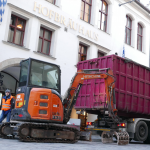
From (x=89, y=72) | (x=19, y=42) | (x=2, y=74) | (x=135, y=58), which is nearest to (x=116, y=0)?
(x=135, y=58)

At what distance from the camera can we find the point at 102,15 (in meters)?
20.9

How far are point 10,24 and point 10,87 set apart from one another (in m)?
4.51

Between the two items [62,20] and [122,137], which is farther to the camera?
[62,20]

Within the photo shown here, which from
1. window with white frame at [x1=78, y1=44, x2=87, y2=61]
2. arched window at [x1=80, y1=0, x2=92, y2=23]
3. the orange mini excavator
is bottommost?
the orange mini excavator

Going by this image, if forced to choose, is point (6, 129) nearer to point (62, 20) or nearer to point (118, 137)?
point (118, 137)

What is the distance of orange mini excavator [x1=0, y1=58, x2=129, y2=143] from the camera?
26.6 ft

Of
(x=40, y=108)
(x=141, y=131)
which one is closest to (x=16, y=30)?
(x=40, y=108)

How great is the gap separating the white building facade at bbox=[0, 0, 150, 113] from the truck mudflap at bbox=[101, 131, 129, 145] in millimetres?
6671

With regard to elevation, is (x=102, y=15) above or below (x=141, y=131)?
above

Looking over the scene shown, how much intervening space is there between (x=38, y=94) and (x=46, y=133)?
1421mm

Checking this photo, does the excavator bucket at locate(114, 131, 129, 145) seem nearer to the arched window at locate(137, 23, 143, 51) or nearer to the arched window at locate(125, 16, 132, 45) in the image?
the arched window at locate(125, 16, 132, 45)

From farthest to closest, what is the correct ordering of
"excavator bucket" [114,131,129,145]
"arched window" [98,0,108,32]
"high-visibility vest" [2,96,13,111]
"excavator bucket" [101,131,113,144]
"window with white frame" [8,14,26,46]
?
1. "arched window" [98,0,108,32]
2. "window with white frame" [8,14,26,46]
3. "high-visibility vest" [2,96,13,111]
4. "excavator bucket" [101,131,113,144]
5. "excavator bucket" [114,131,129,145]

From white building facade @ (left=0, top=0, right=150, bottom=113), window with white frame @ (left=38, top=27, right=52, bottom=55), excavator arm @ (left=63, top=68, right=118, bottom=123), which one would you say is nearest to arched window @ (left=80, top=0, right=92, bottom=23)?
white building facade @ (left=0, top=0, right=150, bottom=113)

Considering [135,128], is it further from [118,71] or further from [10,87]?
[10,87]
